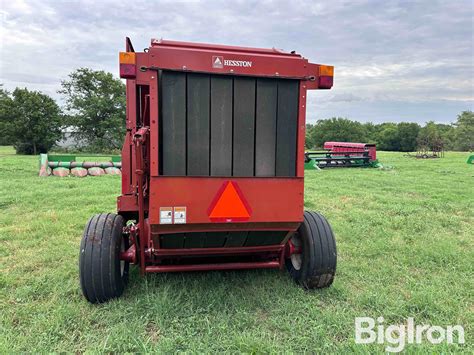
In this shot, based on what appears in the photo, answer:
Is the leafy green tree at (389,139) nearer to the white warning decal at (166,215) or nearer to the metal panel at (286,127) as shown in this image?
the metal panel at (286,127)

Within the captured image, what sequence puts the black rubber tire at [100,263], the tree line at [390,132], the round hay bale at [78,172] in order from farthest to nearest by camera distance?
the tree line at [390,132] → the round hay bale at [78,172] → the black rubber tire at [100,263]

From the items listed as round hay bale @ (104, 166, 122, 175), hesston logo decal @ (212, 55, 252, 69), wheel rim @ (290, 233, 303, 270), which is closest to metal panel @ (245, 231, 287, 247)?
wheel rim @ (290, 233, 303, 270)

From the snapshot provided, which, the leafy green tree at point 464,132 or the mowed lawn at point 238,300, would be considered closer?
the mowed lawn at point 238,300

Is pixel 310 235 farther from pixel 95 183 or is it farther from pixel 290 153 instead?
pixel 95 183

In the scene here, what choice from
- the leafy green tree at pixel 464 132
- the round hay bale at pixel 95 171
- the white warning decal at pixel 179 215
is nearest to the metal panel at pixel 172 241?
the white warning decal at pixel 179 215

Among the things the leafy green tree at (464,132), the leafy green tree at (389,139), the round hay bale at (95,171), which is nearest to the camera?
the round hay bale at (95,171)

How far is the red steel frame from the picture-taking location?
2793mm

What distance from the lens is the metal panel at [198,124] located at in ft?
9.37

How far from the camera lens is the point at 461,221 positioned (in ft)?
21.3

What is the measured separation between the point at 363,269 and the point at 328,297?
92 cm

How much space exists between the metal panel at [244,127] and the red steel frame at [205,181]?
8 cm

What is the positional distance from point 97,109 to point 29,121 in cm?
584

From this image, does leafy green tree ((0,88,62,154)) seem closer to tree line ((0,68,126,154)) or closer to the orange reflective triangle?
tree line ((0,68,126,154))

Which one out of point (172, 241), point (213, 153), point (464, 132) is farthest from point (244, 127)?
point (464, 132)
